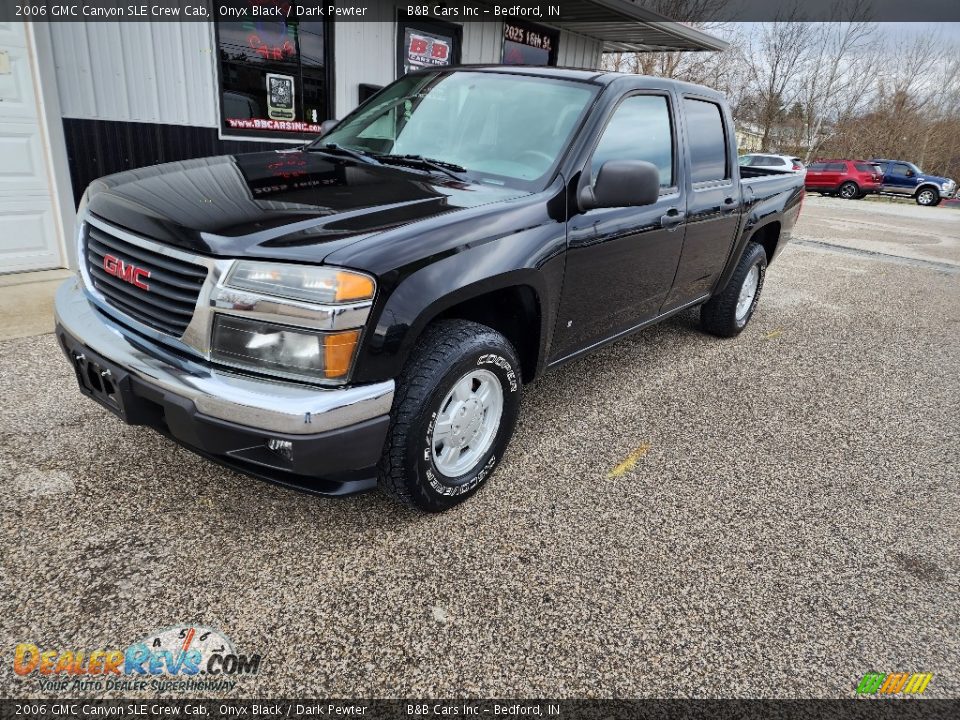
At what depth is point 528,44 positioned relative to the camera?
10.1m

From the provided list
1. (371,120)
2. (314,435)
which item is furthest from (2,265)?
(314,435)

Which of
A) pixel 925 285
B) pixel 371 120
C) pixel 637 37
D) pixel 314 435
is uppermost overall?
pixel 637 37

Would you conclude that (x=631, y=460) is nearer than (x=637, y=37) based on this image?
Yes

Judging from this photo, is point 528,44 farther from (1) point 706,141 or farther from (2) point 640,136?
(2) point 640,136

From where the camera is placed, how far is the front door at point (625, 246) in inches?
120

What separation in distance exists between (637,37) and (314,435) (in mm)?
11582

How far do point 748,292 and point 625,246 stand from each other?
2566mm

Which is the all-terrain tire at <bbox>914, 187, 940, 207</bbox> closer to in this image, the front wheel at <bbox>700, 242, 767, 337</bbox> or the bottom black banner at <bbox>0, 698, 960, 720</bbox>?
the front wheel at <bbox>700, 242, 767, 337</bbox>

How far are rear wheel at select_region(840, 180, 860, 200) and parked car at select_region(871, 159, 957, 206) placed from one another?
3.58 ft

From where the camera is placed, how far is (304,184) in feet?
8.45

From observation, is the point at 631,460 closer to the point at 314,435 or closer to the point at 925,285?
the point at 314,435

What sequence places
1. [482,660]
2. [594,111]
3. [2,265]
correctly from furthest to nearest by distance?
[2,265] → [594,111] → [482,660]

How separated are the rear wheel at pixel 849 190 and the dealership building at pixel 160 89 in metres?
24.2

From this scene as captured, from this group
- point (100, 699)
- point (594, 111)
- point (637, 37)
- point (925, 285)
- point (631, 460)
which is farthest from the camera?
point (637, 37)
